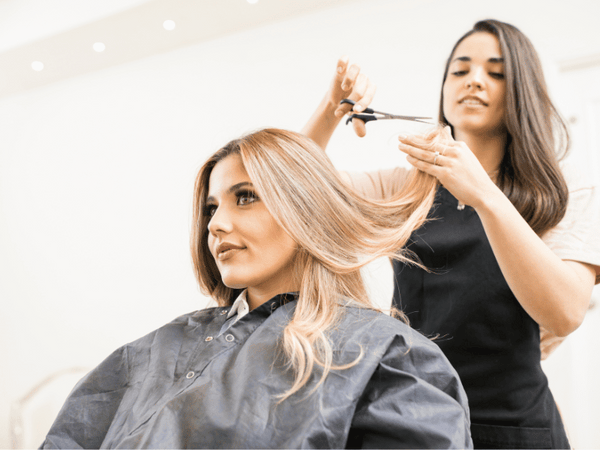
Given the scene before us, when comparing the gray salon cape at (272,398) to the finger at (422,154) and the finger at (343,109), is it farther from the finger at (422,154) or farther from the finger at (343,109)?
the finger at (343,109)

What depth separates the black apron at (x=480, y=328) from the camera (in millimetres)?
1101

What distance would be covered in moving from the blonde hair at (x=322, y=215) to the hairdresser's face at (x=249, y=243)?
32 mm

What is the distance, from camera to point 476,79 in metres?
1.23

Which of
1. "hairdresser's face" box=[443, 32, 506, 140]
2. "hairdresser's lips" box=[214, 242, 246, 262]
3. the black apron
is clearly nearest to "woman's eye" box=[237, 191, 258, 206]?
"hairdresser's lips" box=[214, 242, 246, 262]

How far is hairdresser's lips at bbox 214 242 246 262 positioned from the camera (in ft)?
3.54

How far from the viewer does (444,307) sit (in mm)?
1218

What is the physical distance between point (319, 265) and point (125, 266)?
7.05ft

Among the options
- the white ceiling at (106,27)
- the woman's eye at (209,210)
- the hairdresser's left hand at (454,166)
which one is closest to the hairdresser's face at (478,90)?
the hairdresser's left hand at (454,166)

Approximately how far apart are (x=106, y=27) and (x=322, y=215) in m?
2.37

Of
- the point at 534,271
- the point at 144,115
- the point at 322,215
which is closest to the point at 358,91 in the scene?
the point at 322,215

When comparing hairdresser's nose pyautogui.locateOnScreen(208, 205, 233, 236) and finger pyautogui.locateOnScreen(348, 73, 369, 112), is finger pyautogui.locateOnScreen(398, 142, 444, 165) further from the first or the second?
hairdresser's nose pyautogui.locateOnScreen(208, 205, 233, 236)

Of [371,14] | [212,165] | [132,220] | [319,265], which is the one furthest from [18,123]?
[319,265]

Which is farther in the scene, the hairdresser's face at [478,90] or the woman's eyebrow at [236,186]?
the hairdresser's face at [478,90]

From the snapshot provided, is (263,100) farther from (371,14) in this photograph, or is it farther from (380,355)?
(380,355)
